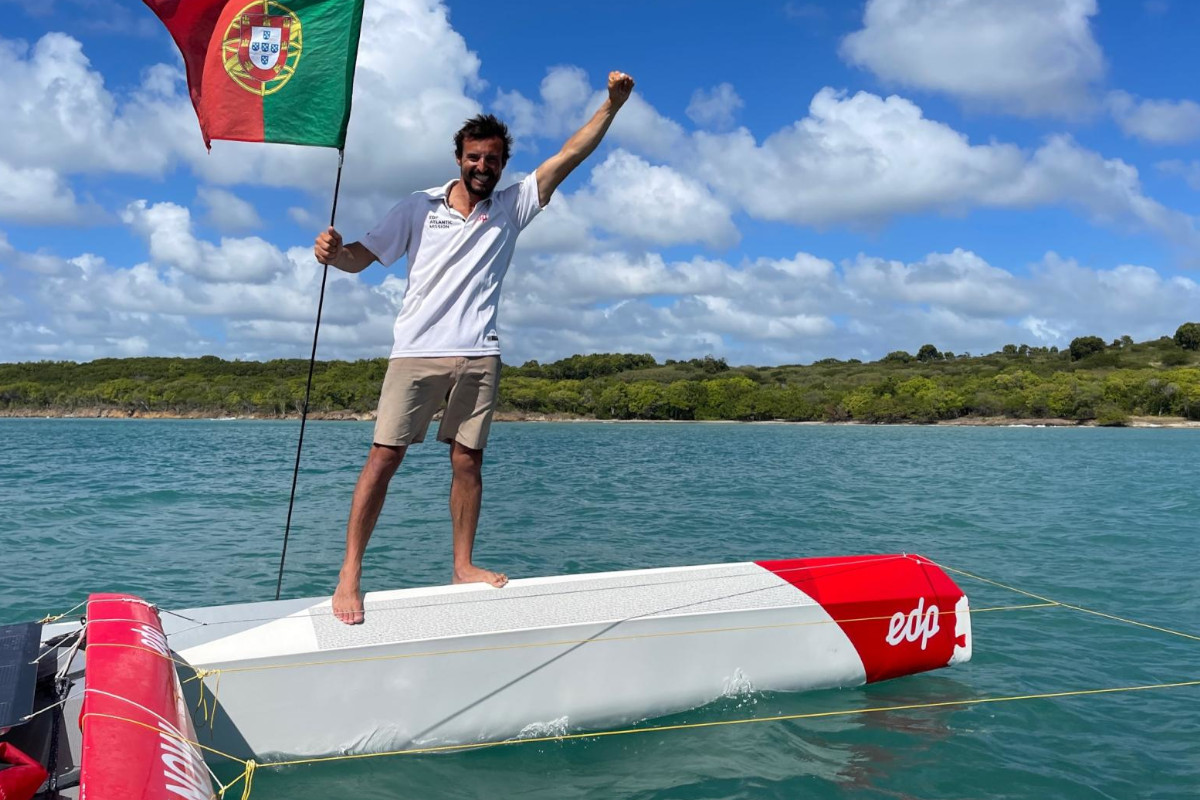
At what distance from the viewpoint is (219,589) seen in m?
8.76

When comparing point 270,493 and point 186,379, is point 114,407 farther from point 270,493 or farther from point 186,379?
point 270,493

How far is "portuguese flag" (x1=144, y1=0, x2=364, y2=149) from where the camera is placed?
4.23 metres

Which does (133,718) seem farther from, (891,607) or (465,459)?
(891,607)

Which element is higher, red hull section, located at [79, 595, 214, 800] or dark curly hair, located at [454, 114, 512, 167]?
dark curly hair, located at [454, 114, 512, 167]

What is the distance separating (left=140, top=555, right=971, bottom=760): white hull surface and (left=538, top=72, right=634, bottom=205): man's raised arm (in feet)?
8.12

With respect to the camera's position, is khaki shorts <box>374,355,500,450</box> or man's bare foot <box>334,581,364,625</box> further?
khaki shorts <box>374,355,500,450</box>

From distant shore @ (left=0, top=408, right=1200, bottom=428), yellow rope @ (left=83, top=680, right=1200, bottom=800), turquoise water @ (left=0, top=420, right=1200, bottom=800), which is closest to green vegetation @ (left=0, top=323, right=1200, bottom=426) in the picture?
distant shore @ (left=0, top=408, right=1200, bottom=428)

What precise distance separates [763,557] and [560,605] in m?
6.51

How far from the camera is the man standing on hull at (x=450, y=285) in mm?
4551

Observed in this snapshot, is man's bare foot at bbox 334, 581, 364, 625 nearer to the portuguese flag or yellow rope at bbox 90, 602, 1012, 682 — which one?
yellow rope at bbox 90, 602, 1012, 682

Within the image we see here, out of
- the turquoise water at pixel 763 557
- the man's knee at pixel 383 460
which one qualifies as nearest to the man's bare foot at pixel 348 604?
the man's knee at pixel 383 460

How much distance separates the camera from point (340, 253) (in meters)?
4.50

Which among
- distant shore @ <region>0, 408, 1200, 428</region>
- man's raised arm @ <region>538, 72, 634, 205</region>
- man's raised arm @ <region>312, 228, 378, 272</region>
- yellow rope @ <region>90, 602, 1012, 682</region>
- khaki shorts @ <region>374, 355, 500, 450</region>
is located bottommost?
distant shore @ <region>0, 408, 1200, 428</region>

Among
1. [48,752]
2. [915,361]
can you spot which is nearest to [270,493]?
[48,752]
